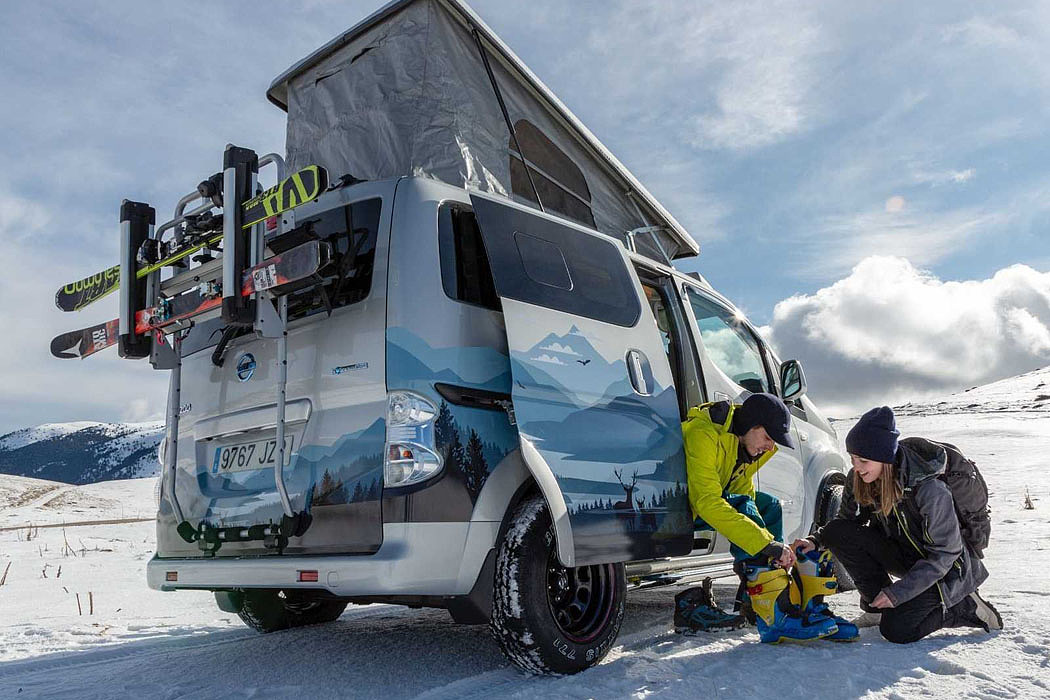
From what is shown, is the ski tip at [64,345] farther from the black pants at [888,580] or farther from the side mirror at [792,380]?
the side mirror at [792,380]

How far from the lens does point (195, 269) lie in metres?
3.75

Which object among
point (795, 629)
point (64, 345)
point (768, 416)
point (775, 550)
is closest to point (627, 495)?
point (775, 550)

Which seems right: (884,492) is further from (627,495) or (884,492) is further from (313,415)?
(313,415)

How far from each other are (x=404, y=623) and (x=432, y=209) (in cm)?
275

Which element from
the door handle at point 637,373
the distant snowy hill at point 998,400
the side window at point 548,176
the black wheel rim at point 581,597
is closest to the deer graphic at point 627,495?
the black wheel rim at point 581,597

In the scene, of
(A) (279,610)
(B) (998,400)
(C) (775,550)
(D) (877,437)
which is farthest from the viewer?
(B) (998,400)

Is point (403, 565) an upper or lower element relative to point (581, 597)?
upper

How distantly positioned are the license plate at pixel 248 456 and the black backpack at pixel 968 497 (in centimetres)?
299

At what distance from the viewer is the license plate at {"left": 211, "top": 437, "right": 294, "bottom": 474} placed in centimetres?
359

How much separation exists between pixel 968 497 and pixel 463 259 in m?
2.66

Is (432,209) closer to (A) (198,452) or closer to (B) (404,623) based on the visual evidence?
(A) (198,452)

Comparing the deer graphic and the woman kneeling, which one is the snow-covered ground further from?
the deer graphic

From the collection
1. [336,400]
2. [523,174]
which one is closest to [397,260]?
[336,400]

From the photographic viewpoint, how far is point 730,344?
18.5 ft
